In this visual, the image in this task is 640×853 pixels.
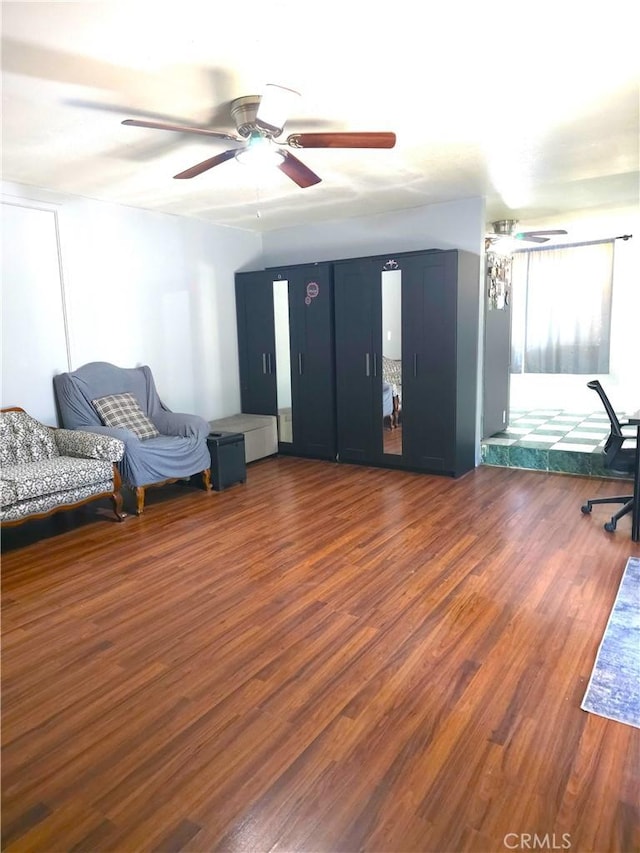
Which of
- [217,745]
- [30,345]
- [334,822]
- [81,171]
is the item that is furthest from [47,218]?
[334,822]

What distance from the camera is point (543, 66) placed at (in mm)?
2428

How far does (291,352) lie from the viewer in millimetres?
5770

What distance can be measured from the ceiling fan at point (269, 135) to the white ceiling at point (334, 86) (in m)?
0.11

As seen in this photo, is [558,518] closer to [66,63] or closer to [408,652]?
[408,652]

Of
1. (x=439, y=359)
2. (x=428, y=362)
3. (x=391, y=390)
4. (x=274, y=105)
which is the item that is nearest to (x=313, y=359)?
(x=391, y=390)

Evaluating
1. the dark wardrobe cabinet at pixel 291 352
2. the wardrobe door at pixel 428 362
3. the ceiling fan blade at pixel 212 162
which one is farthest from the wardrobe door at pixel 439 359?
the ceiling fan blade at pixel 212 162

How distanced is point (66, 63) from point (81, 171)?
1660 millimetres

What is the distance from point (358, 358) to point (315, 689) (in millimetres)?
3668

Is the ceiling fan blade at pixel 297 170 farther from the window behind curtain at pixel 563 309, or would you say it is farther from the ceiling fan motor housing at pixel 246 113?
the window behind curtain at pixel 563 309

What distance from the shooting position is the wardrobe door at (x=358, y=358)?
5.14m

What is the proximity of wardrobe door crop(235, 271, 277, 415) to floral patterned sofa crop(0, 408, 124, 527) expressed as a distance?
230 centimetres

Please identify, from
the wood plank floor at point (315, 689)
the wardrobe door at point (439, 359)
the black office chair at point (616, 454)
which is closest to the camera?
the wood plank floor at point (315, 689)

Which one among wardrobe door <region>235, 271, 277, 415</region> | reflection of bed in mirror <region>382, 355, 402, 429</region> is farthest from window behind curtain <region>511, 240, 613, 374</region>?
wardrobe door <region>235, 271, 277, 415</region>

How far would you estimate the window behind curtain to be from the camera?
279 inches
